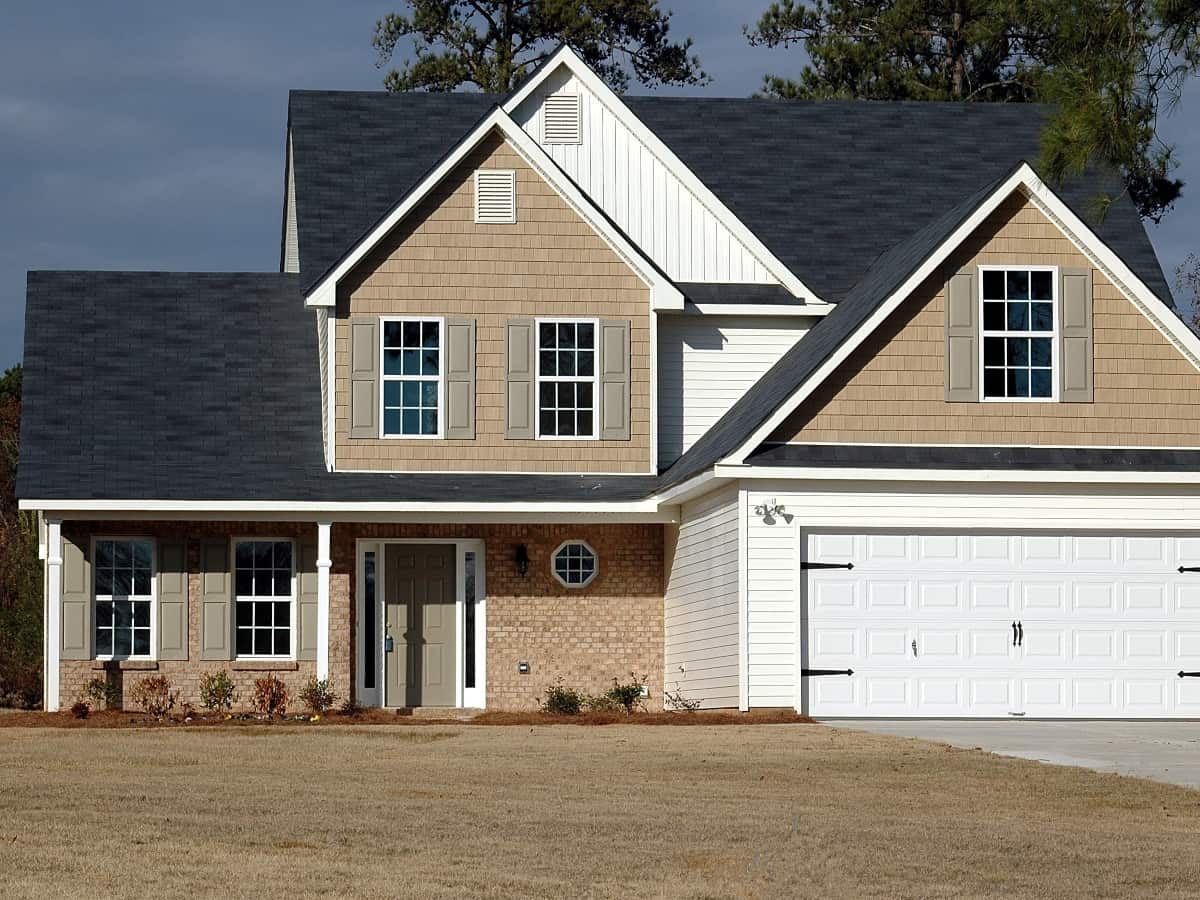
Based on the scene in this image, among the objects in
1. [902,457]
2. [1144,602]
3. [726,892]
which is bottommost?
[726,892]

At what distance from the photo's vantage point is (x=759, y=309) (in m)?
25.8

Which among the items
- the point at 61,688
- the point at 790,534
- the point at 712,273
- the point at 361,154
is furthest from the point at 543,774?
the point at 361,154

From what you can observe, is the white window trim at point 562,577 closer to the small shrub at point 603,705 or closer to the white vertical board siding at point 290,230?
the small shrub at point 603,705

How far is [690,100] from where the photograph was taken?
29.9 metres

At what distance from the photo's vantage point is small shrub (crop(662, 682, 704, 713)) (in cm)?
2328

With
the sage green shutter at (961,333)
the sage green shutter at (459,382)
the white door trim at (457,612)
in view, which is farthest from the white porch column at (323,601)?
the sage green shutter at (961,333)

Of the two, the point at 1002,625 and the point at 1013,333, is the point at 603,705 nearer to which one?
the point at 1002,625

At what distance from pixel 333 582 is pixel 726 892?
14811 millimetres

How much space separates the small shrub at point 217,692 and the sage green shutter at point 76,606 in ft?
5.34

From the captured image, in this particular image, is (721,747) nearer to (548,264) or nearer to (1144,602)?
(1144,602)

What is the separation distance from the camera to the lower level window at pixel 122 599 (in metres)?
24.6

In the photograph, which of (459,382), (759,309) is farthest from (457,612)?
(759,309)

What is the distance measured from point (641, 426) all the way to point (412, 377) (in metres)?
2.93

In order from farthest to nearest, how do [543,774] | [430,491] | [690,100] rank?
[690,100]
[430,491]
[543,774]
